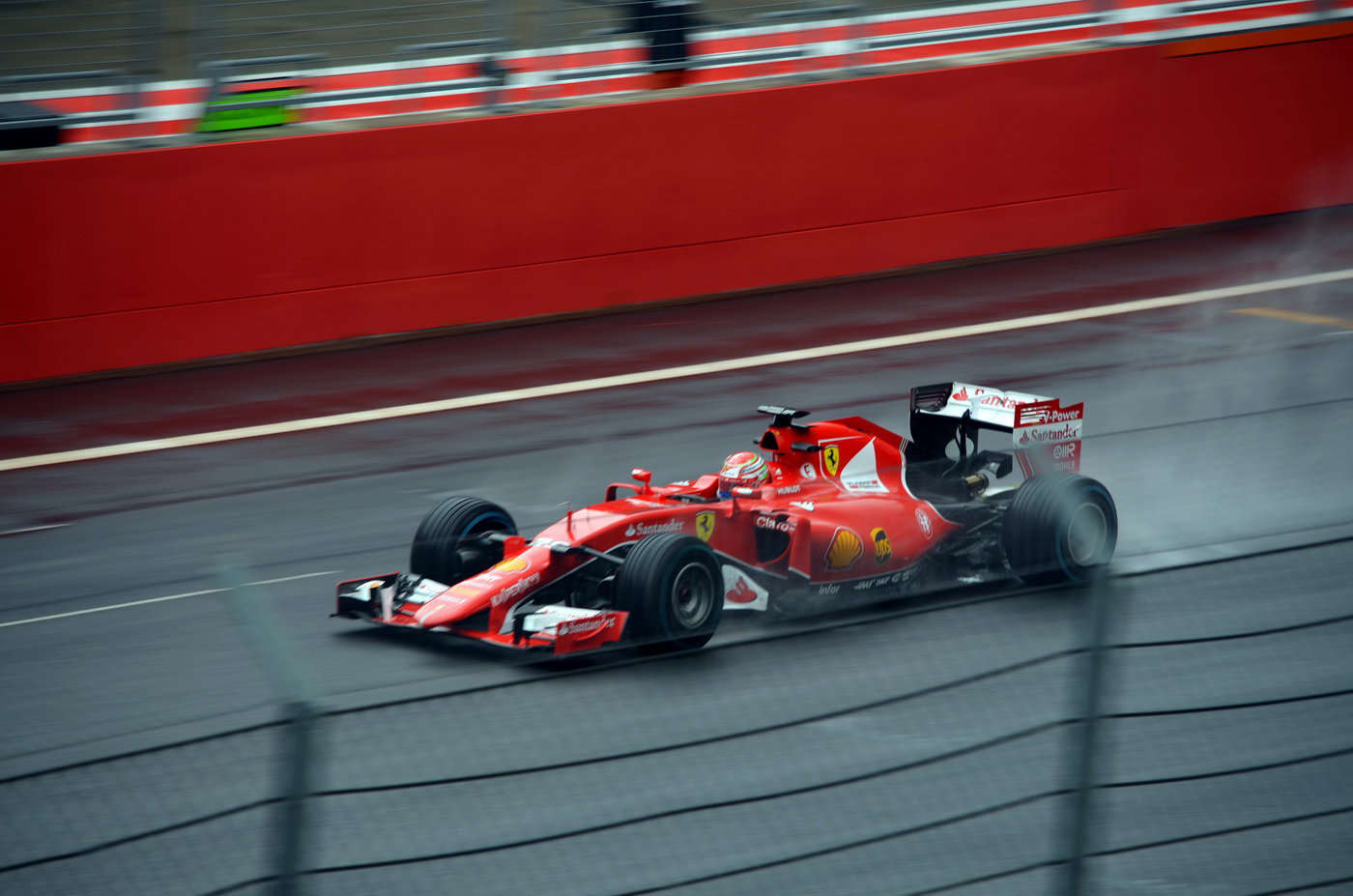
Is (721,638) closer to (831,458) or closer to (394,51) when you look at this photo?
(831,458)

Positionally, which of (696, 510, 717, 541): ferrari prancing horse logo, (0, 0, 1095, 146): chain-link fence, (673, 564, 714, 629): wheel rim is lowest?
(673, 564, 714, 629): wheel rim

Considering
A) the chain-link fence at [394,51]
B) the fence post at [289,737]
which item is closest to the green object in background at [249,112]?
the chain-link fence at [394,51]

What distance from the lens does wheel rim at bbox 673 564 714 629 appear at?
23.7 ft

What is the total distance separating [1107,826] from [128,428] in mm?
9533

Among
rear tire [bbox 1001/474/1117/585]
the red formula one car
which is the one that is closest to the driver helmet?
the red formula one car

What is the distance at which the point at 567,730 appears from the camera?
3.36m

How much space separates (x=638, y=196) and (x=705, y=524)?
7.34 meters

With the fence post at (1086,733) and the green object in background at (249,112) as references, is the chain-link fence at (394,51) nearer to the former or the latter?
the green object in background at (249,112)

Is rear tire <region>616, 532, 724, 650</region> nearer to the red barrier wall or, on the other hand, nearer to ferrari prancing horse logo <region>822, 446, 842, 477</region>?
ferrari prancing horse logo <region>822, 446, 842, 477</region>

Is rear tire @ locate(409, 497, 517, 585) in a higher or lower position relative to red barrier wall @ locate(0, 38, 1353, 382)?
lower

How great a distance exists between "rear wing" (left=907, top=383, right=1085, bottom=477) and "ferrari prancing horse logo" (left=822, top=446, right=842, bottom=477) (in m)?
0.74

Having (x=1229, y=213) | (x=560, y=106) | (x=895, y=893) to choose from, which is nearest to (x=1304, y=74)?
(x=1229, y=213)

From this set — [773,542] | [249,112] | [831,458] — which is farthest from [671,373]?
[773,542]

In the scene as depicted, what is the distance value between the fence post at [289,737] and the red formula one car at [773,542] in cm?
363
